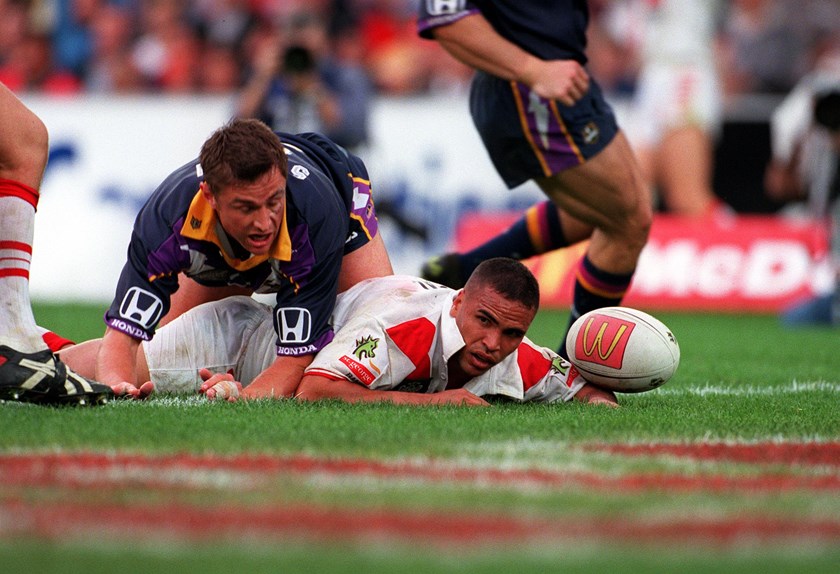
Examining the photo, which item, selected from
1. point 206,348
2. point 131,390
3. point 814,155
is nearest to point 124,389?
point 131,390

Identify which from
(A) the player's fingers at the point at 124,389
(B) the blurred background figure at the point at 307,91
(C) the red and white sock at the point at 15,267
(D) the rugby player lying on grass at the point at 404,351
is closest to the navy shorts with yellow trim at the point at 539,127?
(D) the rugby player lying on grass at the point at 404,351

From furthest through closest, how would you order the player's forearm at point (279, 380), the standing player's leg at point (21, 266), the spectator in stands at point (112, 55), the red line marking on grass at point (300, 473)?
the spectator in stands at point (112, 55) < the player's forearm at point (279, 380) < the standing player's leg at point (21, 266) < the red line marking on grass at point (300, 473)

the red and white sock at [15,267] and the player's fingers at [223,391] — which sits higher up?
the red and white sock at [15,267]

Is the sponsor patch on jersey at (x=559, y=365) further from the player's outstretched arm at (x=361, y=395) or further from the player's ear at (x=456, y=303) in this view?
the player's ear at (x=456, y=303)

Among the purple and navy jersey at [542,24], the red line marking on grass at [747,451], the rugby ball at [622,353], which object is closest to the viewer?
the red line marking on grass at [747,451]

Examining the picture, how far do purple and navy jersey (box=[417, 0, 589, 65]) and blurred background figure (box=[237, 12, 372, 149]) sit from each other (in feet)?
16.9

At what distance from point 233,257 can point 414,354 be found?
2.56 ft

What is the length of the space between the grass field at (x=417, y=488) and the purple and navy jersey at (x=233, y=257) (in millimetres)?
368

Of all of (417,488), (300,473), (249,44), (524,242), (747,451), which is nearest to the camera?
(417,488)

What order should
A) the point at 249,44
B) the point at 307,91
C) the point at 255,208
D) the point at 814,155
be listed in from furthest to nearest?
the point at 249,44, the point at 814,155, the point at 307,91, the point at 255,208

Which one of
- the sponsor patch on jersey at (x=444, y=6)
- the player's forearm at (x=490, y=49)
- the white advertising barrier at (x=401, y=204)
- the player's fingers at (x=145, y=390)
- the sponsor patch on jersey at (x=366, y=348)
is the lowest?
the white advertising barrier at (x=401, y=204)

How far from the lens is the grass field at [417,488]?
97.3 inches

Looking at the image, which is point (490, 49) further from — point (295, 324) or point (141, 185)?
point (141, 185)

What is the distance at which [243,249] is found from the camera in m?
4.90
